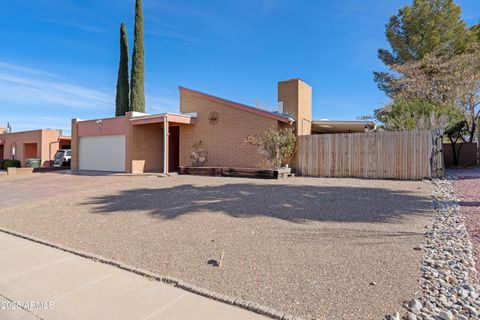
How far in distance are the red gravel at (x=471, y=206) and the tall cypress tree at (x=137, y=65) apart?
22956 mm

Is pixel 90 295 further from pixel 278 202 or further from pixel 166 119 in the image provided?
pixel 166 119

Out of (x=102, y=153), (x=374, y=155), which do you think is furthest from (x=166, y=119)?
(x=374, y=155)

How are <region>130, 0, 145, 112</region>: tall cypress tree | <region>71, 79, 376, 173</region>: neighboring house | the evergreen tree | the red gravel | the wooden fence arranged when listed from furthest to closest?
<region>130, 0, 145, 112</region>: tall cypress tree → the evergreen tree → <region>71, 79, 376, 173</region>: neighboring house → the wooden fence → the red gravel

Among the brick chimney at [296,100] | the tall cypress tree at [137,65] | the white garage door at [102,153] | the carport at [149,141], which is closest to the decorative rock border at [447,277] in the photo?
the brick chimney at [296,100]

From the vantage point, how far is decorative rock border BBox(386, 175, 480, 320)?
113 inches

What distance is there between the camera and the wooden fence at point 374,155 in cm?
1197

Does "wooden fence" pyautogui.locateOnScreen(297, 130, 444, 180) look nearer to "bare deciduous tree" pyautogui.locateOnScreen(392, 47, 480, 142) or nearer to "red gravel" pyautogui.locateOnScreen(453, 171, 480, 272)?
"red gravel" pyautogui.locateOnScreen(453, 171, 480, 272)

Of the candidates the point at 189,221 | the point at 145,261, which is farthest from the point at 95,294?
the point at 189,221

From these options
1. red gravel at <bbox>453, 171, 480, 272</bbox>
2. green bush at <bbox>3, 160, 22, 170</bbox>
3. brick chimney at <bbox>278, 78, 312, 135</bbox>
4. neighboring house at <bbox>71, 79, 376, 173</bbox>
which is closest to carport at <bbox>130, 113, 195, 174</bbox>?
neighboring house at <bbox>71, 79, 376, 173</bbox>

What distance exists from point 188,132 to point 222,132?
253cm

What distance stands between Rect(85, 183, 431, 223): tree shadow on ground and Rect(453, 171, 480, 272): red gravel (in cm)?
78

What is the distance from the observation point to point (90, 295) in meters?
3.45

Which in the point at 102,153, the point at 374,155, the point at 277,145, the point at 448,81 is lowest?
the point at 374,155

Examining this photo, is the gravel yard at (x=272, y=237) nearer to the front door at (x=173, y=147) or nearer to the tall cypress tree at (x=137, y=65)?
the front door at (x=173, y=147)
